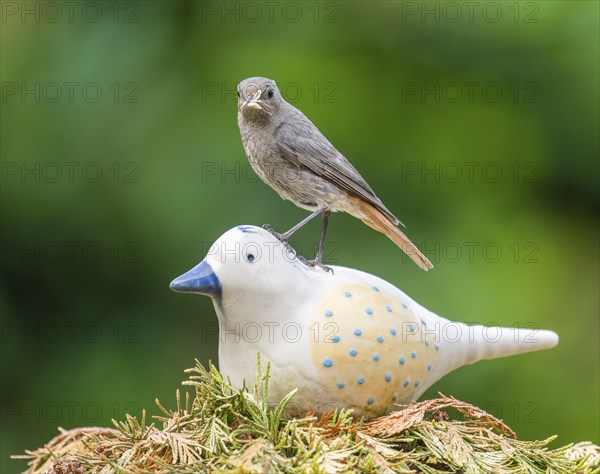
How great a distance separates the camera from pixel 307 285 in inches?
77.0

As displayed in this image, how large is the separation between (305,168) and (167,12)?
1.57 m

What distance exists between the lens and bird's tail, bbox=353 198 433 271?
2254 millimetres

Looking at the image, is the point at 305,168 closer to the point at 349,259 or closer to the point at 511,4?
the point at 349,259

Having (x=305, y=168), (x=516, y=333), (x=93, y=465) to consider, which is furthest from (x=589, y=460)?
(x=93, y=465)

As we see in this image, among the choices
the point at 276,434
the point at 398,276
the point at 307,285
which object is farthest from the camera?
the point at 398,276

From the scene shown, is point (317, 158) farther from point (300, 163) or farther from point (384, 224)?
point (384, 224)

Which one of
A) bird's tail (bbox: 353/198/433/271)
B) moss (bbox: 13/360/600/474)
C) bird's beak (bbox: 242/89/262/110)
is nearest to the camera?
moss (bbox: 13/360/600/474)

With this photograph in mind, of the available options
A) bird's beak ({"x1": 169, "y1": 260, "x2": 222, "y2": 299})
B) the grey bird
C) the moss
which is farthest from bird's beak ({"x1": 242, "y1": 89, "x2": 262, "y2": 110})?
the moss

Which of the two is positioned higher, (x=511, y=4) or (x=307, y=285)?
(x=511, y=4)

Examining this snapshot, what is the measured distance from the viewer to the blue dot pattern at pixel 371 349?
1870mm

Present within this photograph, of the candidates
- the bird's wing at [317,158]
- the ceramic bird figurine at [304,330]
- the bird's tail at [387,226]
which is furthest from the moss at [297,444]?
the bird's wing at [317,158]

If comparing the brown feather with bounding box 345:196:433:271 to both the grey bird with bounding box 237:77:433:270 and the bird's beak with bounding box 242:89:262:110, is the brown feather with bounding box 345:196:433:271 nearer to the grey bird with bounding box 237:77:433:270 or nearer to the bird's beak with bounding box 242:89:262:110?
the grey bird with bounding box 237:77:433:270

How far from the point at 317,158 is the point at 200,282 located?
545 millimetres

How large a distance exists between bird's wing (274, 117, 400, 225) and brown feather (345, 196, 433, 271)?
20 millimetres
